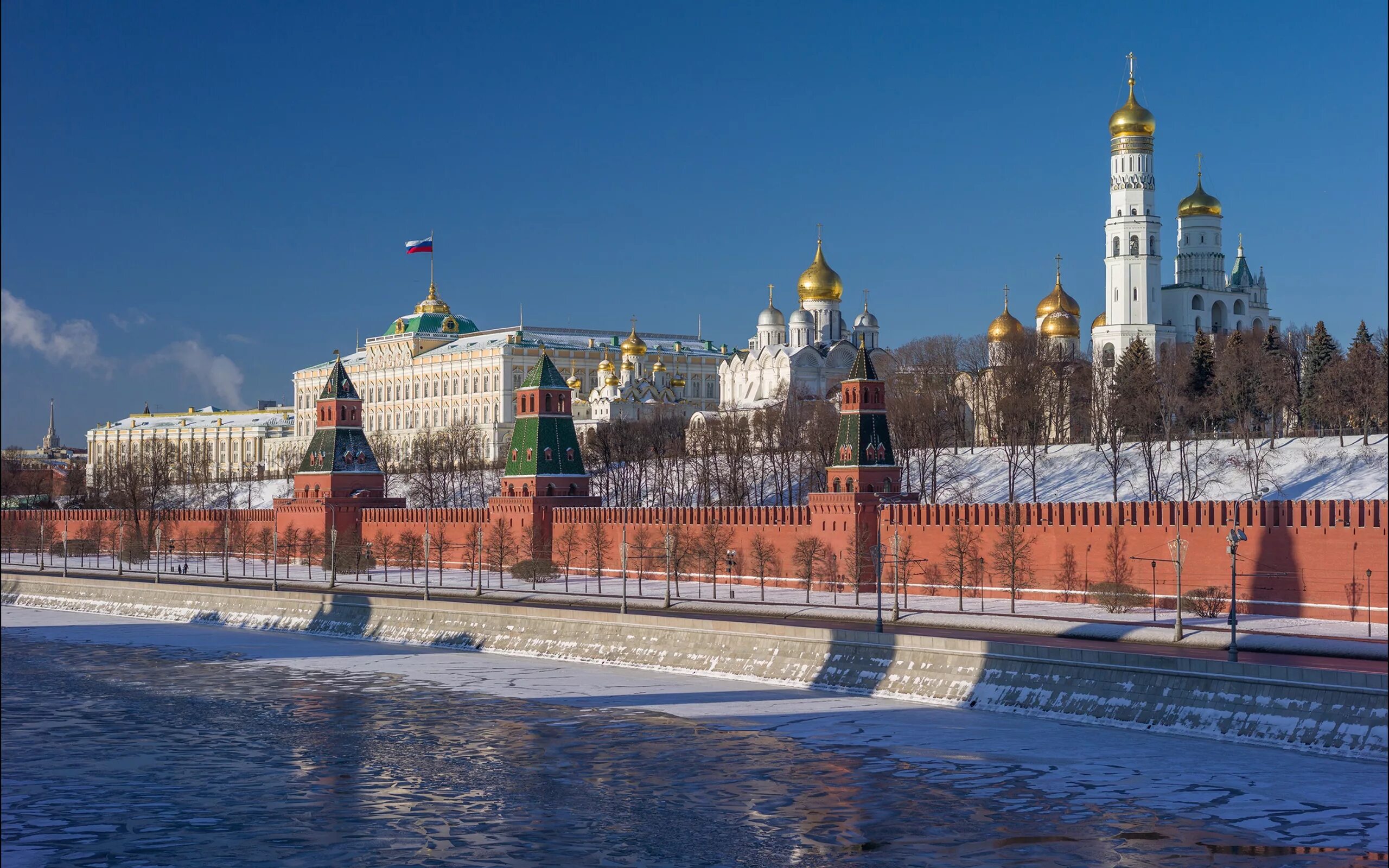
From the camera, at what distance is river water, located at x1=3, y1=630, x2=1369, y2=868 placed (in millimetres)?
15695

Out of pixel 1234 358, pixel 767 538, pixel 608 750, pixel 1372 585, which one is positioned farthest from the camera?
pixel 1234 358

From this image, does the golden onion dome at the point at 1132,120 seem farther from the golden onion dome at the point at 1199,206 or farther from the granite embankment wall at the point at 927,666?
the granite embankment wall at the point at 927,666

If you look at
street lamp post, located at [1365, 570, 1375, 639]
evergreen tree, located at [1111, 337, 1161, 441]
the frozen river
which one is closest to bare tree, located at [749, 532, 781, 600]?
the frozen river

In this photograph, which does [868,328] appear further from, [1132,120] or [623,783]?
[623,783]

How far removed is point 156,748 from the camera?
2112 centimetres

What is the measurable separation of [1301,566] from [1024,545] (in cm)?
621

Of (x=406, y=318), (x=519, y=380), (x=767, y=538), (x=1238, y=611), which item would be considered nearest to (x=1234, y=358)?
(x=767, y=538)

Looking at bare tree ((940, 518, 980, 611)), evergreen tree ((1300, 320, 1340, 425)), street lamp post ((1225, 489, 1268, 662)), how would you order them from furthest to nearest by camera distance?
evergreen tree ((1300, 320, 1340, 425)) < bare tree ((940, 518, 980, 611)) < street lamp post ((1225, 489, 1268, 662))

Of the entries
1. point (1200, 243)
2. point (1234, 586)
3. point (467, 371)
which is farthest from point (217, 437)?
point (1234, 586)

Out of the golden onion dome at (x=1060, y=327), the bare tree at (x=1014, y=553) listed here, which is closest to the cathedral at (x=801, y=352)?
the golden onion dome at (x=1060, y=327)

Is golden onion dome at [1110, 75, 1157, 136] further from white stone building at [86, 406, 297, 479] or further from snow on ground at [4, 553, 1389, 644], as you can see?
white stone building at [86, 406, 297, 479]

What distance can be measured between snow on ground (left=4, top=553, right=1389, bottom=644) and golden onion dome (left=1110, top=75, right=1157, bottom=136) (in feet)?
87.5

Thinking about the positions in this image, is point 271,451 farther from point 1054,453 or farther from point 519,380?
point 1054,453

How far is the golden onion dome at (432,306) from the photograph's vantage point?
311 ft
